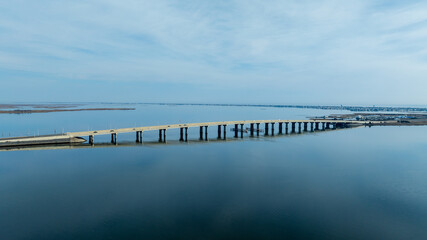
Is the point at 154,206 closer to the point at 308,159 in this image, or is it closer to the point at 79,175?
the point at 79,175

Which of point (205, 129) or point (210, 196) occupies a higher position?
point (205, 129)

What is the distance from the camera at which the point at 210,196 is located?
94.8ft

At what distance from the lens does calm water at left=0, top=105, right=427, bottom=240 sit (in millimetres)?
21984

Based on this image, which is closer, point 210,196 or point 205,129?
point 210,196

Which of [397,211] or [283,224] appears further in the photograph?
[397,211]

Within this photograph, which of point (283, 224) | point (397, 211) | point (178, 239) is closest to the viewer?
point (178, 239)

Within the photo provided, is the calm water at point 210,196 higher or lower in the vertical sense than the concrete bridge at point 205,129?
lower

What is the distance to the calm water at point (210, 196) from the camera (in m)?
22.0

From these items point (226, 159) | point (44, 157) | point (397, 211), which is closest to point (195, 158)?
point (226, 159)

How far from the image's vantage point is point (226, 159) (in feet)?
157

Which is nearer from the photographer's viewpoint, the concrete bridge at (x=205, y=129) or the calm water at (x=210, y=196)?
the calm water at (x=210, y=196)

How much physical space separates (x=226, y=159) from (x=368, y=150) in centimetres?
3317

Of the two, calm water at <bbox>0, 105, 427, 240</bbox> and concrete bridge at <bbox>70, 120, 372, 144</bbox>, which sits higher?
concrete bridge at <bbox>70, 120, 372, 144</bbox>

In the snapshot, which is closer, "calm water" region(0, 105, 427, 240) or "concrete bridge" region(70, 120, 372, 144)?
"calm water" region(0, 105, 427, 240)
